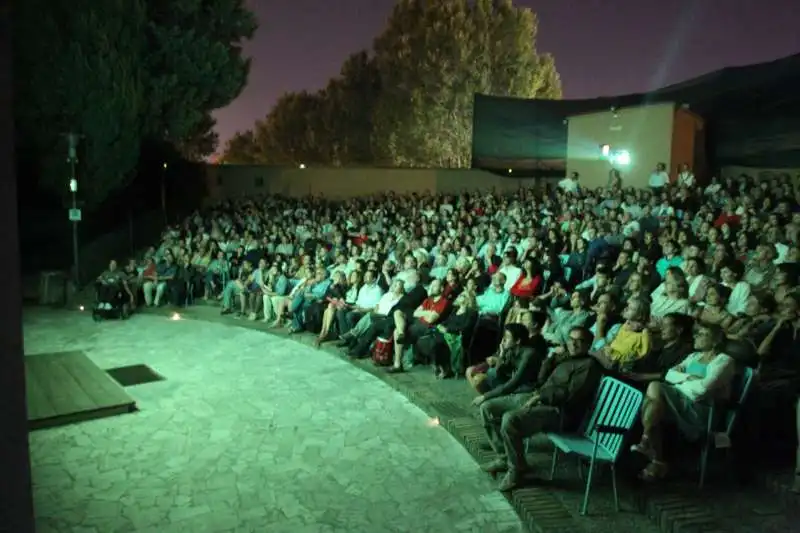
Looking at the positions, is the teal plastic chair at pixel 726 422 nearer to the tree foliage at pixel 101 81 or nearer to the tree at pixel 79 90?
the tree foliage at pixel 101 81

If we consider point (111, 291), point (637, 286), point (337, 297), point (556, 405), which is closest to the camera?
point (556, 405)

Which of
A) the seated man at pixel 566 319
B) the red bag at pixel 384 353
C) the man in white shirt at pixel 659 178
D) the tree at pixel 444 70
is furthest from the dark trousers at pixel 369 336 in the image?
the tree at pixel 444 70

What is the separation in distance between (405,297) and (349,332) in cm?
100

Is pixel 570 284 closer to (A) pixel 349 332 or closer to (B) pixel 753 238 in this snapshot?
(B) pixel 753 238

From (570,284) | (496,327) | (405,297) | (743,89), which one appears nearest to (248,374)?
(405,297)

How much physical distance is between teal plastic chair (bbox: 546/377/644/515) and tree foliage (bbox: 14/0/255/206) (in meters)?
14.6

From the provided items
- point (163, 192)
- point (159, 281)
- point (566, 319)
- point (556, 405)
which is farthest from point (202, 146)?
point (556, 405)

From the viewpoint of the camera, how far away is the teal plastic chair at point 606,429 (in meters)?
4.14

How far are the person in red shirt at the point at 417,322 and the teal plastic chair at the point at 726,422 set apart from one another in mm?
3729

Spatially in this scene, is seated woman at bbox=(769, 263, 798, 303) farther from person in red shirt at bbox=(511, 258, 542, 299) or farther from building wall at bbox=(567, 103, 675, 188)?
building wall at bbox=(567, 103, 675, 188)

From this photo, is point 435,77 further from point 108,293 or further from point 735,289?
point 735,289

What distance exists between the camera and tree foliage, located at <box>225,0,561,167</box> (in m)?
33.2

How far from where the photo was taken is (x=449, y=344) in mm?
7398

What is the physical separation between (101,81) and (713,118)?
14542 millimetres
